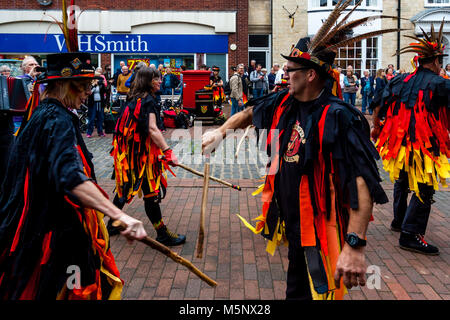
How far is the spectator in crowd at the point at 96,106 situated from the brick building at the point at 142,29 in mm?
8827

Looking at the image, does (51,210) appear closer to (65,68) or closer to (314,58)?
(65,68)

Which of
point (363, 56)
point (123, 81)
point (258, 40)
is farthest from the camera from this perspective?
point (258, 40)

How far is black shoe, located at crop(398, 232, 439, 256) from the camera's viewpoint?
465 centimetres

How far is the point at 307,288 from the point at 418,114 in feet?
8.85

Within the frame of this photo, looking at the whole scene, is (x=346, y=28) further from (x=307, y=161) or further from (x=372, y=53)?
(x=372, y=53)

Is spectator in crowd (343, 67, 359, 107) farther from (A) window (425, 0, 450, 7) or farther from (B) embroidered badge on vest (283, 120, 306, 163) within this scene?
(B) embroidered badge on vest (283, 120, 306, 163)

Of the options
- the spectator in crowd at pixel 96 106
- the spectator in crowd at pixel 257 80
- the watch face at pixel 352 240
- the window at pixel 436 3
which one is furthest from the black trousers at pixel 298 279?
the window at pixel 436 3

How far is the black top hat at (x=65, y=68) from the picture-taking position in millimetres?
2627

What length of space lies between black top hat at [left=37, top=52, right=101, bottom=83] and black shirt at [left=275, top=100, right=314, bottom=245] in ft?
4.27

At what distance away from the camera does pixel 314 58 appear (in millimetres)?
2723

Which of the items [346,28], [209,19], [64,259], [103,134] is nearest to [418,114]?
[346,28]

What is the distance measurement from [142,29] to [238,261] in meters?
19.3

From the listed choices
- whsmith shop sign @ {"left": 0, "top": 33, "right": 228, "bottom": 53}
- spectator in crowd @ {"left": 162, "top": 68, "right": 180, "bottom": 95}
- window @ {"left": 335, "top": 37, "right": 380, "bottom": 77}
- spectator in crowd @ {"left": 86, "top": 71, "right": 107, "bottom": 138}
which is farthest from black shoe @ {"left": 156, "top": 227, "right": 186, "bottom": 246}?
window @ {"left": 335, "top": 37, "right": 380, "bottom": 77}

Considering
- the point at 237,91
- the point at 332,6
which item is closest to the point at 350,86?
the point at 237,91
